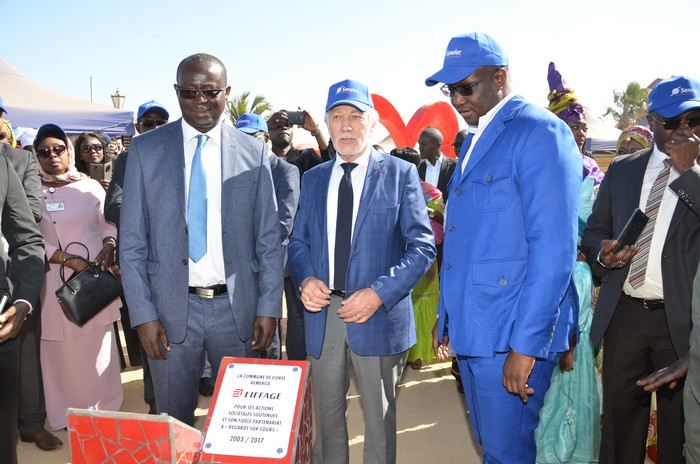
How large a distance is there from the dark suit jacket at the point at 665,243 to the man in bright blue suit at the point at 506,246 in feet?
2.71

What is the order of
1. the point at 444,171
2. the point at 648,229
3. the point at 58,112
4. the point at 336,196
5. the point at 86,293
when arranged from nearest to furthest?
1. the point at 648,229
2. the point at 336,196
3. the point at 86,293
4. the point at 444,171
5. the point at 58,112

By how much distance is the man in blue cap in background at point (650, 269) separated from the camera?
9.02ft

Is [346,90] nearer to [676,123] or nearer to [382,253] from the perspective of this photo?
[382,253]

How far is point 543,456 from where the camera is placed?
11.4 ft

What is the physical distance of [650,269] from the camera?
2.92 meters

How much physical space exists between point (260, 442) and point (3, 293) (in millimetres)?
1300

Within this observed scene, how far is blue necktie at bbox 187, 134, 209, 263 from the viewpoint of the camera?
2.79 m

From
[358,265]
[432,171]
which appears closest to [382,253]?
[358,265]

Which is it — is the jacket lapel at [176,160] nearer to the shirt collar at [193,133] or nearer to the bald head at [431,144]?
the shirt collar at [193,133]

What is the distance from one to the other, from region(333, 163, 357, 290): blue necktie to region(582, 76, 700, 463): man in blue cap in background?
1.36m

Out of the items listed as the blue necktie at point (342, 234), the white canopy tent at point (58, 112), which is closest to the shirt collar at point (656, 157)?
the blue necktie at point (342, 234)

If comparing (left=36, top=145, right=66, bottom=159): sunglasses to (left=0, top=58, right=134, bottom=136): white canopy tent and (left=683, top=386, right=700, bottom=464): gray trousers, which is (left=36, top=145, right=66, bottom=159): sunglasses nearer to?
(left=683, top=386, right=700, bottom=464): gray trousers

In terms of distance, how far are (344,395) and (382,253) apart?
2.78 ft

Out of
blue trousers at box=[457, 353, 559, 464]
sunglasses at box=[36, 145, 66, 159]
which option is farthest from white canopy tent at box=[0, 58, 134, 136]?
blue trousers at box=[457, 353, 559, 464]
